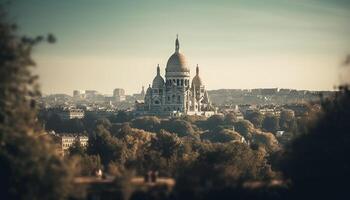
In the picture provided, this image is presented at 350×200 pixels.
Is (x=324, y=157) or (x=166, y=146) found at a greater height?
(x=324, y=157)

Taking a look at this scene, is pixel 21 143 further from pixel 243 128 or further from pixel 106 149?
pixel 243 128

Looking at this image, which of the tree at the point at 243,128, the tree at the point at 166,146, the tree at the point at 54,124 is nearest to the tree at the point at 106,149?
the tree at the point at 166,146

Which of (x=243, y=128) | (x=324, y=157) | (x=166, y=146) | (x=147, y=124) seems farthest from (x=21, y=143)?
(x=243, y=128)

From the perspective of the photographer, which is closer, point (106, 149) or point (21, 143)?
point (21, 143)

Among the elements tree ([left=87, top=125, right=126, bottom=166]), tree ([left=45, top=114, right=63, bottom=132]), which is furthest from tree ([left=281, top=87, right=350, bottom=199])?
tree ([left=45, top=114, right=63, bottom=132])

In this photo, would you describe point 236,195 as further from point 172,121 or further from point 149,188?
point 172,121

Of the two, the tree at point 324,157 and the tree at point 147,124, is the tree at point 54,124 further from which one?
the tree at point 324,157

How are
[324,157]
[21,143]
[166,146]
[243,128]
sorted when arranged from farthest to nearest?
[243,128] → [166,146] → [324,157] → [21,143]

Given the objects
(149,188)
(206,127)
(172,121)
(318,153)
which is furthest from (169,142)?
(206,127)

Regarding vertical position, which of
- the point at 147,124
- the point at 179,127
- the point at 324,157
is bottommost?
the point at 179,127

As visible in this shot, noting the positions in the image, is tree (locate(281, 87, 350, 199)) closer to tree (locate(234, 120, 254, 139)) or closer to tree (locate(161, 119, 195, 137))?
tree (locate(161, 119, 195, 137))
